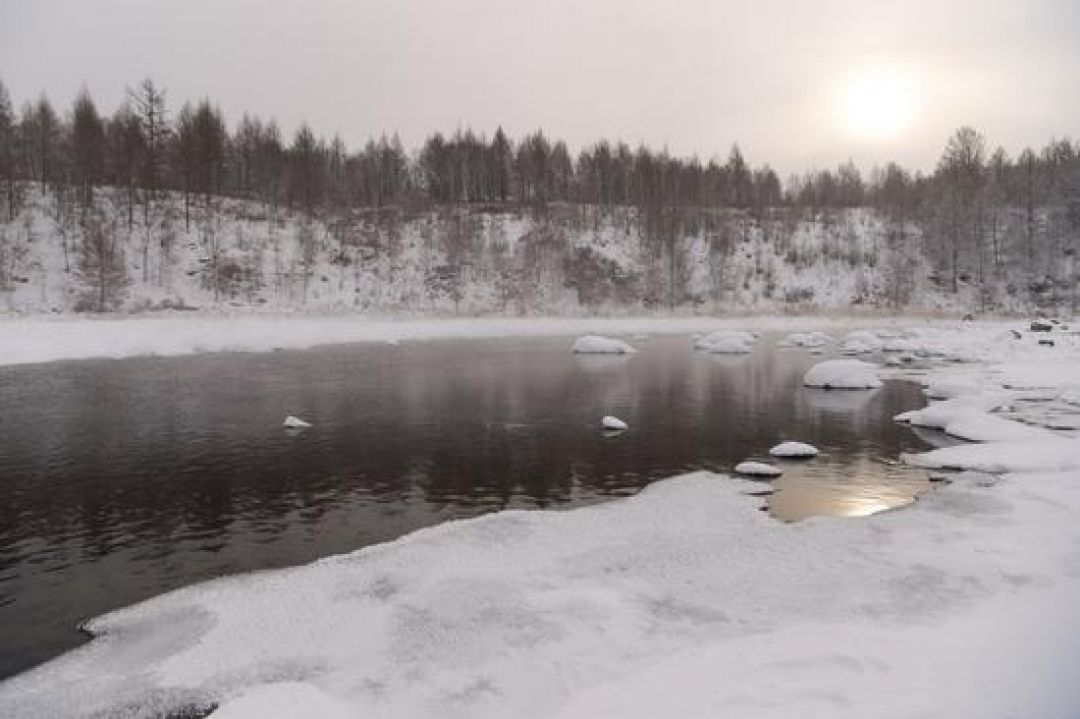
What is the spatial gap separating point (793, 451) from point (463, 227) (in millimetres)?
78273

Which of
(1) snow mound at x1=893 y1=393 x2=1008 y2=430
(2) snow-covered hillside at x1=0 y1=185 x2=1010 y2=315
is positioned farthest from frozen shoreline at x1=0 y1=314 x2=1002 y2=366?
(1) snow mound at x1=893 y1=393 x2=1008 y2=430

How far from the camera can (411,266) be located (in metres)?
87.5

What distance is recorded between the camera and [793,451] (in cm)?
2131

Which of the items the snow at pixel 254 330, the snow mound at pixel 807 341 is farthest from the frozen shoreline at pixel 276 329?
the snow mound at pixel 807 341

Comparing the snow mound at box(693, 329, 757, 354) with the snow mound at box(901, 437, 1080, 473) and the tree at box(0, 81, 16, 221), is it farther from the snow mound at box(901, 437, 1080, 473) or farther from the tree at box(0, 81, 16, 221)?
the tree at box(0, 81, 16, 221)

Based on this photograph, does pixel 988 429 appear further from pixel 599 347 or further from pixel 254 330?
pixel 254 330

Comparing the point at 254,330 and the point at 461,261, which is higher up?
the point at 461,261

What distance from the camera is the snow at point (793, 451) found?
2133 centimetres

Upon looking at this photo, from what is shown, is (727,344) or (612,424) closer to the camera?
(612,424)

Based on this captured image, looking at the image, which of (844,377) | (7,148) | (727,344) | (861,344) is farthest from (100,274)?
(861,344)

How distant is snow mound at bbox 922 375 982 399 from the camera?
3138 cm

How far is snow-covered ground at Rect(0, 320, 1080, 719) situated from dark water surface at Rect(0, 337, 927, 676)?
4.38 ft

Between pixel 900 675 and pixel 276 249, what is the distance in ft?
264

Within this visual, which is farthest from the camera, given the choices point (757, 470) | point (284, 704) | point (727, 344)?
point (727, 344)
